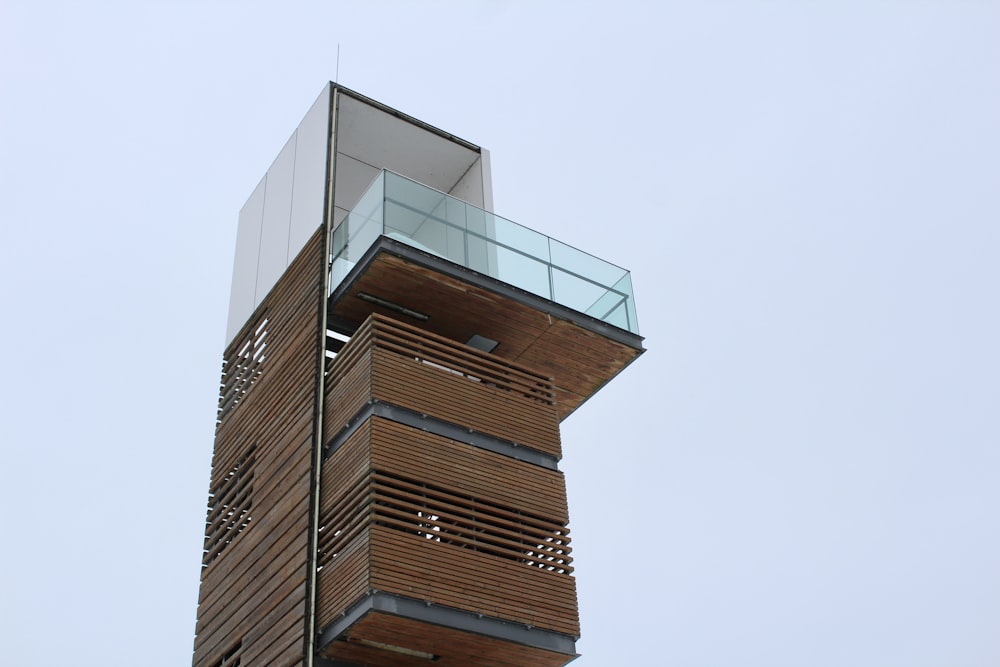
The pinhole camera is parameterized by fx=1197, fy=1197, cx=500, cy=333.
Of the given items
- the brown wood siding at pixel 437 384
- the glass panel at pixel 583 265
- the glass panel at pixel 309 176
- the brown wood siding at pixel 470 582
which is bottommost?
the brown wood siding at pixel 470 582

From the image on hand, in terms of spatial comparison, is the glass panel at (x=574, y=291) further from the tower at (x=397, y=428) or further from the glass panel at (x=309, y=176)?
the glass panel at (x=309, y=176)

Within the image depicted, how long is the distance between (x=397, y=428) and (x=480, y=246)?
3.22 meters

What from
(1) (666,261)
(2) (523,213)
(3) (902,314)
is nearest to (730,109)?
(2) (523,213)

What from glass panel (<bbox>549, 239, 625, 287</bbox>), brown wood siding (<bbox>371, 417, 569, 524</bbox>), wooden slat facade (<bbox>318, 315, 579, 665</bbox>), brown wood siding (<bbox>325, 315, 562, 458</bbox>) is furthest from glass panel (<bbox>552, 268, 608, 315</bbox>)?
brown wood siding (<bbox>371, 417, 569, 524</bbox>)

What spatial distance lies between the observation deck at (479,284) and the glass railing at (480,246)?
0.05 feet

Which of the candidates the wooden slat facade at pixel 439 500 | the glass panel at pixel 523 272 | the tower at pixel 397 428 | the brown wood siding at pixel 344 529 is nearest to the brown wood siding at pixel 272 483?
the tower at pixel 397 428

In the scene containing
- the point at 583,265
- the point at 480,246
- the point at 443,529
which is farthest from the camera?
the point at 583,265

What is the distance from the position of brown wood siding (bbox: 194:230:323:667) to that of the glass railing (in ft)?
3.28

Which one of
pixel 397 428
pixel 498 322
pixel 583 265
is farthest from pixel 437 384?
A: pixel 583 265

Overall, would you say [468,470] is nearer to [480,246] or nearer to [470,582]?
[470,582]

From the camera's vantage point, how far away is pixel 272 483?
51.5 feet

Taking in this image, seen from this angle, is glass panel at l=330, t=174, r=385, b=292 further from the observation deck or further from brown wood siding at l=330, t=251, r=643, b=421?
brown wood siding at l=330, t=251, r=643, b=421

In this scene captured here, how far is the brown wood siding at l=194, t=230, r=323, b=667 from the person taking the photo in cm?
1434

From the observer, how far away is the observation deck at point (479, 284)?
15.9 metres
